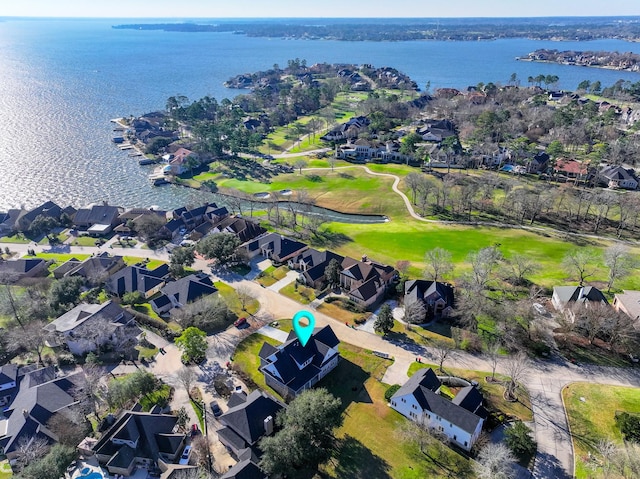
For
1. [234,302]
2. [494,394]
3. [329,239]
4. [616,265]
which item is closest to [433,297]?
[494,394]

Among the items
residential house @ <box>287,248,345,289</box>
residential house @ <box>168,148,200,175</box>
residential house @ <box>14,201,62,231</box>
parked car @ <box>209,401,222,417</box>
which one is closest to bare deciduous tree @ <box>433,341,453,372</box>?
residential house @ <box>287,248,345,289</box>

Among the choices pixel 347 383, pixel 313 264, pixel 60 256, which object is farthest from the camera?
pixel 60 256

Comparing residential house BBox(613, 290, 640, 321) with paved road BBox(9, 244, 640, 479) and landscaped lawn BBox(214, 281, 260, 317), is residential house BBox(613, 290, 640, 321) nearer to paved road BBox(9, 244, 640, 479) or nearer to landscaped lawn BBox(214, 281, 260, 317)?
paved road BBox(9, 244, 640, 479)

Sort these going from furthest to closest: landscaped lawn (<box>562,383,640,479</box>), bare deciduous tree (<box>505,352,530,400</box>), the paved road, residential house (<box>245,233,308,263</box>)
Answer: residential house (<box>245,233,308,263</box>) < bare deciduous tree (<box>505,352,530,400</box>) < landscaped lawn (<box>562,383,640,479</box>) < the paved road

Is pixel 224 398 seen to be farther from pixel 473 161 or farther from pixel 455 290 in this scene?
pixel 473 161

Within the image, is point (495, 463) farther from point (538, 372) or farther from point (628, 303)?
point (628, 303)

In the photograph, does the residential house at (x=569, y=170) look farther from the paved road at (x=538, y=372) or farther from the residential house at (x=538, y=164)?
the paved road at (x=538, y=372)
